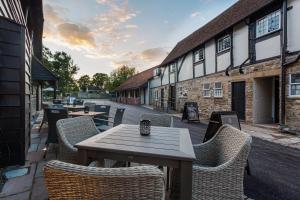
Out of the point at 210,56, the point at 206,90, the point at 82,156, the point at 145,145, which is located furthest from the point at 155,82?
the point at 82,156

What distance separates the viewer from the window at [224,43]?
10236mm

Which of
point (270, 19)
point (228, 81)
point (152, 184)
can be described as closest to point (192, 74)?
point (228, 81)

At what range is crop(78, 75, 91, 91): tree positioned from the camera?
69000 millimetres

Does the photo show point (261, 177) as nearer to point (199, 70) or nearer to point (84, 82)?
point (199, 70)

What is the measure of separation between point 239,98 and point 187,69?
5.89 m

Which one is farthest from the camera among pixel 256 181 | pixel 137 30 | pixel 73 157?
pixel 137 30

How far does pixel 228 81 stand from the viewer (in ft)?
33.5

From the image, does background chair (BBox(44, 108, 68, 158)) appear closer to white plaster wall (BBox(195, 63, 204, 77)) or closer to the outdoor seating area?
Answer: the outdoor seating area

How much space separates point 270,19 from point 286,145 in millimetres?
5000

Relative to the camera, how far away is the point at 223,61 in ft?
34.8

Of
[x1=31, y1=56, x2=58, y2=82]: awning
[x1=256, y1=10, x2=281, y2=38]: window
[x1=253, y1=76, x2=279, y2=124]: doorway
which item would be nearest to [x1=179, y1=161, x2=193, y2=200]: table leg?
[x1=256, y1=10, x2=281, y2=38]: window

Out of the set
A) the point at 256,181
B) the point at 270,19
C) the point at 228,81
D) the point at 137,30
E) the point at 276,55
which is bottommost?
the point at 256,181

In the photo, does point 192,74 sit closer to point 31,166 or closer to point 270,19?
point 270,19

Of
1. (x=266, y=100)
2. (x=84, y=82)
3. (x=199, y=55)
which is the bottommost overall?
(x=266, y=100)
